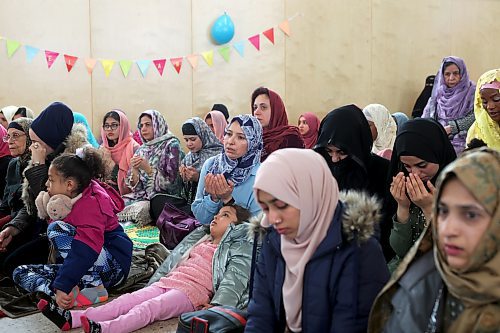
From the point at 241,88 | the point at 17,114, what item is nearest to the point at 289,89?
the point at 241,88

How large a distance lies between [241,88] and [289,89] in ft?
2.30

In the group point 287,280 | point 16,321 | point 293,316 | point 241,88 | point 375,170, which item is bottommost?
point 16,321

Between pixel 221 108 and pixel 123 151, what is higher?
pixel 221 108

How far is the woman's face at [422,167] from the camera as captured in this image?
8.13 ft

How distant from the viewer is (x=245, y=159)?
3449 mm

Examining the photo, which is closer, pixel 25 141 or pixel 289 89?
pixel 25 141

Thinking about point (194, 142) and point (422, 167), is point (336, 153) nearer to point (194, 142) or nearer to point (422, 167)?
point (422, 167)

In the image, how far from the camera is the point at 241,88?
24.2 feet

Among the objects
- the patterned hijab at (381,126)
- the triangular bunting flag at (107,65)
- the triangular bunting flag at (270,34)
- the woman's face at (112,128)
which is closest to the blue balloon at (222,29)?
the triangular bunting flag at (270,34)

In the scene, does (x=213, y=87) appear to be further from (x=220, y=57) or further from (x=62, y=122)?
(x=62, y=122)

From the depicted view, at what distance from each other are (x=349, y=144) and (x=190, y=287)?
107 cm

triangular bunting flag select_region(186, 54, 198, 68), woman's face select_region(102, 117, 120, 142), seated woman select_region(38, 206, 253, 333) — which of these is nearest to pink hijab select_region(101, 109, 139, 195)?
woman's face select_region(102, 117, 120, 142)

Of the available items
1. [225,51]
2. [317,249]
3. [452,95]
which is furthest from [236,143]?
[225,51]

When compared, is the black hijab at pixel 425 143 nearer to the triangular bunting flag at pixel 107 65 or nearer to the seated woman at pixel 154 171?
the seated woman at pixel 154 171
